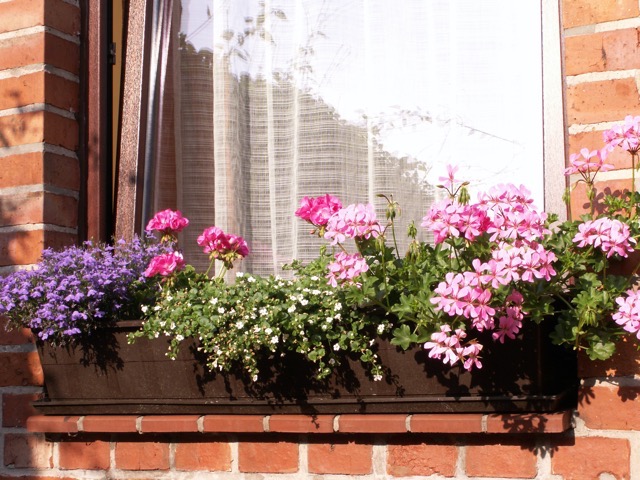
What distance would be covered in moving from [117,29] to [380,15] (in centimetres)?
93

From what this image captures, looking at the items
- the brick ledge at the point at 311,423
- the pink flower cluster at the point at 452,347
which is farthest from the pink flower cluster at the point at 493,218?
the brick ledge at the point at 311,423

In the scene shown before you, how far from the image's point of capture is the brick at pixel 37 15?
2.87 meters

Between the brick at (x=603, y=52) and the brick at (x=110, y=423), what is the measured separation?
1435 millimetres

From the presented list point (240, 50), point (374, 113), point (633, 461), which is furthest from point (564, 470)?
point (240, 50)

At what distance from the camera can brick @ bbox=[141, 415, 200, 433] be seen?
2490 mm

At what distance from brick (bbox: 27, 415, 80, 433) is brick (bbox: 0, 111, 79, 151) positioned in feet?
2.64

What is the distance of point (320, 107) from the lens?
108 inches

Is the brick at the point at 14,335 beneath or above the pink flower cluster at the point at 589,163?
beneath

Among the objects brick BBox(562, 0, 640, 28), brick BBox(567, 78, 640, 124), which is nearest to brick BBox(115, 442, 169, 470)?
brick BBox(567, 78, 640, 124)

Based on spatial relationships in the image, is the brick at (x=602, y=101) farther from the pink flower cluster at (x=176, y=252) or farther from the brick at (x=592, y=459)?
the pink flower cluster at (x=176, y=252)

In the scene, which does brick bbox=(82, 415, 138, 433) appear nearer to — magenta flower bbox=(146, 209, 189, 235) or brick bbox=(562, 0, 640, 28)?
magenta flower bbox=(146, 209, 189, 235)

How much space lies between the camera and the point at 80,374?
266 centimetres

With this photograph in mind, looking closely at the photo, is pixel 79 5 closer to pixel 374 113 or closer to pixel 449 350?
pixel 374 113

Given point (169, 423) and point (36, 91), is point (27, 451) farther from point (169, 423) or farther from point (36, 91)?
point (36, 91)
